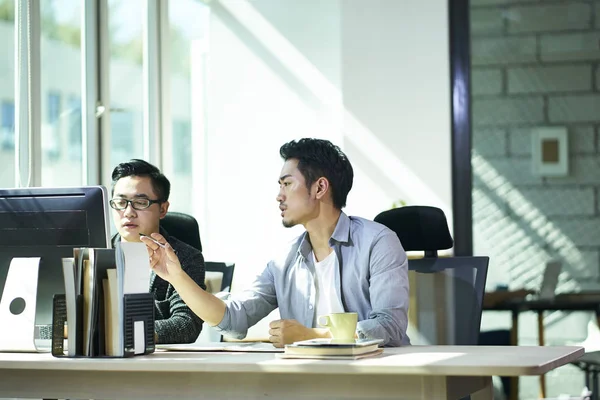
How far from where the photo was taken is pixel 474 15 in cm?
514

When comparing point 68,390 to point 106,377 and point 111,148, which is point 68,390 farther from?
point 111,148

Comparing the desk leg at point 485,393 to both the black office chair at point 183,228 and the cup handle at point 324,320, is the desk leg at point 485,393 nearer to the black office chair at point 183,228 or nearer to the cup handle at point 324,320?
the cup handle at point 324,320

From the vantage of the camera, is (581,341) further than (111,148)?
Yes

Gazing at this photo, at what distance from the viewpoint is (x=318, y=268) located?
293 centimetres

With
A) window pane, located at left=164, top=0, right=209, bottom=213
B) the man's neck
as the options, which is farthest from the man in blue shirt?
window pane, located at left=164, top=0, right=209, bottom=213

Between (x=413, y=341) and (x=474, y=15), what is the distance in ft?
8.27

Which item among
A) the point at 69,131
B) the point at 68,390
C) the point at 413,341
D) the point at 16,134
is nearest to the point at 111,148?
the point at 69,131

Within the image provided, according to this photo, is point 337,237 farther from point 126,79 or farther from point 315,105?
point 315,105

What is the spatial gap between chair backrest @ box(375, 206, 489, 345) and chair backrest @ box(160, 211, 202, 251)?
0.74m

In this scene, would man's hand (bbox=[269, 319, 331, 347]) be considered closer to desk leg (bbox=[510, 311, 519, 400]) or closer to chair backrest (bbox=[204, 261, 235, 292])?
chair backrest (bbox=[204, 261, 235, 292])

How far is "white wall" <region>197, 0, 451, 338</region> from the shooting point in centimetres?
497

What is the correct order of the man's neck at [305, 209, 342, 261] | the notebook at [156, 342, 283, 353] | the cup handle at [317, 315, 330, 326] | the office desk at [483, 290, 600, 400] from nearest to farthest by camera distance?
1. the cup handle at [317, 315, 330, 326]
2. the notebook at [156, 342, 283, 353]
3. the man's neck at [305, 209, 342, 261]
4. the office desk at [483, 290, 600, 400]

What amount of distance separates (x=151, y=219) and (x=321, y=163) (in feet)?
2.07

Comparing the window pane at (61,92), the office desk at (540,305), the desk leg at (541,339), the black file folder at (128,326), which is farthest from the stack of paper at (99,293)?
the desk leg at (541,339)
